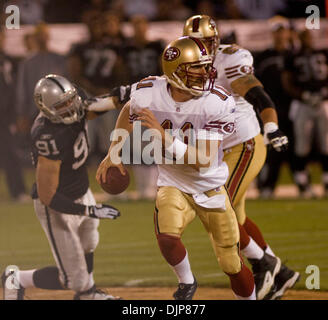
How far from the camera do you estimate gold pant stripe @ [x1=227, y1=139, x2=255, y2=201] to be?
198 inches

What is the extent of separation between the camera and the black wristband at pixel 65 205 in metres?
4.79

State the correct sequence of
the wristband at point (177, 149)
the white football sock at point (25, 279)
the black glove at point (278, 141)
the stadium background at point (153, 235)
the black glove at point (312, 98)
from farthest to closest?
the black glove at point (312, 98), the stadium background at point (153, 235), the white football sock at point (25, 279), the black glove at point (278, 141), the wristband at point (177, 149)

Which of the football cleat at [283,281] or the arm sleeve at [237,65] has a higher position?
the arm sleeve at [237,65]

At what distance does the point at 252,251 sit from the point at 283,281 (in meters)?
0.30

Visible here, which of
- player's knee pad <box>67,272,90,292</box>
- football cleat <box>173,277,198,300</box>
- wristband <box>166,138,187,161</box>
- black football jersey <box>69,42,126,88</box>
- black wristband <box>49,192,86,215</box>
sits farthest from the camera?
black football jersey <box>69,42,126,88</box>

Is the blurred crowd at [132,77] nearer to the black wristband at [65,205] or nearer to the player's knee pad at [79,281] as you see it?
the black wristband at [65,205]

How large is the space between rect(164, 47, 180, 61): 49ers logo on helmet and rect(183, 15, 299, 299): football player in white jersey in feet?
2.04

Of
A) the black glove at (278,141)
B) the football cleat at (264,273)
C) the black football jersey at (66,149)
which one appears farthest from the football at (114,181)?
the football cleat at (264,273)

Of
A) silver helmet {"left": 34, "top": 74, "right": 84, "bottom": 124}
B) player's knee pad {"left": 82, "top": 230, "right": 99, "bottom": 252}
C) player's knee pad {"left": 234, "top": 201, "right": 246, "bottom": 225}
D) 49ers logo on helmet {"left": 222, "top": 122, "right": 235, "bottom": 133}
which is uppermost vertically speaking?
silver helmet {"left": 34, "top": 74, "right": 84, "bottom": 124}

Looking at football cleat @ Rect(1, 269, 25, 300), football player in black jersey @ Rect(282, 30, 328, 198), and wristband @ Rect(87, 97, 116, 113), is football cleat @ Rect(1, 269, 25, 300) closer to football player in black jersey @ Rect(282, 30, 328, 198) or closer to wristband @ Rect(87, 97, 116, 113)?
wristband @ Rect(87, 97, 116, 113)

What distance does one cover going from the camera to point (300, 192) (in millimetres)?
8945

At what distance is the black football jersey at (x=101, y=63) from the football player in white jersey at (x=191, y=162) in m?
3.06

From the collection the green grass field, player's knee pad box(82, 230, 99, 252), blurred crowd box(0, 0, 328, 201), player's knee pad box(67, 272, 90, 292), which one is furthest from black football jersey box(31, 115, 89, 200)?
blurred crowd box(0, 0, 328, 201)

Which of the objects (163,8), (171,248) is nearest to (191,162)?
(171,248)
